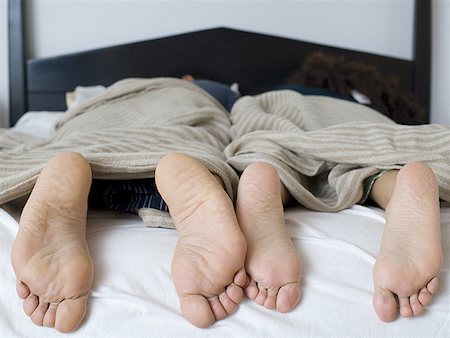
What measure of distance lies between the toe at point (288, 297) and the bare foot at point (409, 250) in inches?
3.0

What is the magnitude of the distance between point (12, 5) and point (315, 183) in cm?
169

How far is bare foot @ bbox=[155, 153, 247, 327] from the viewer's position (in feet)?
1.66

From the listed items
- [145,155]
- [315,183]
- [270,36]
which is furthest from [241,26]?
[145,155]

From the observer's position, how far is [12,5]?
2.05m

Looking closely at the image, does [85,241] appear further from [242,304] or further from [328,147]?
[328,147]

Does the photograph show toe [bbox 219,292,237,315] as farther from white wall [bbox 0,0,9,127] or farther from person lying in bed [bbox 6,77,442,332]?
white wall [bbox 0,0,9,127]

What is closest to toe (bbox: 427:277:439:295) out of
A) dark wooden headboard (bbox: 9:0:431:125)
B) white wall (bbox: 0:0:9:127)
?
dark wooden headboard (bbox: 9:0:431:125)

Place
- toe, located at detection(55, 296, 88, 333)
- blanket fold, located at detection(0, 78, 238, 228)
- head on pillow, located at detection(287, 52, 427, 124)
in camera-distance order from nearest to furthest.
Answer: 1. toe, located at detection(55, 296, 88, 333)
2. blanket fold, located at detection(0, 78, 238, 228)
3. head on pillow, located at detection(287, 52, 427, 124)

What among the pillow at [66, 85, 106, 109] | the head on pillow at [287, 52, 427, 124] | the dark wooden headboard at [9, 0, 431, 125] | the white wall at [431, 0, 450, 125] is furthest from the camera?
the white wall at [431, 0, 450, 125]

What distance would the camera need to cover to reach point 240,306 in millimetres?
520

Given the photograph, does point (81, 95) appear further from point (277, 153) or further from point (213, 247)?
point (213, 247)

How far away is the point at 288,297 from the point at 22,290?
0.26 meters

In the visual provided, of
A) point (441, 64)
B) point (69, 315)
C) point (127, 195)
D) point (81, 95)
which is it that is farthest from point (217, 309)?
point (441, 64)

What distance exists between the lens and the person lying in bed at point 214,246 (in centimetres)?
51
